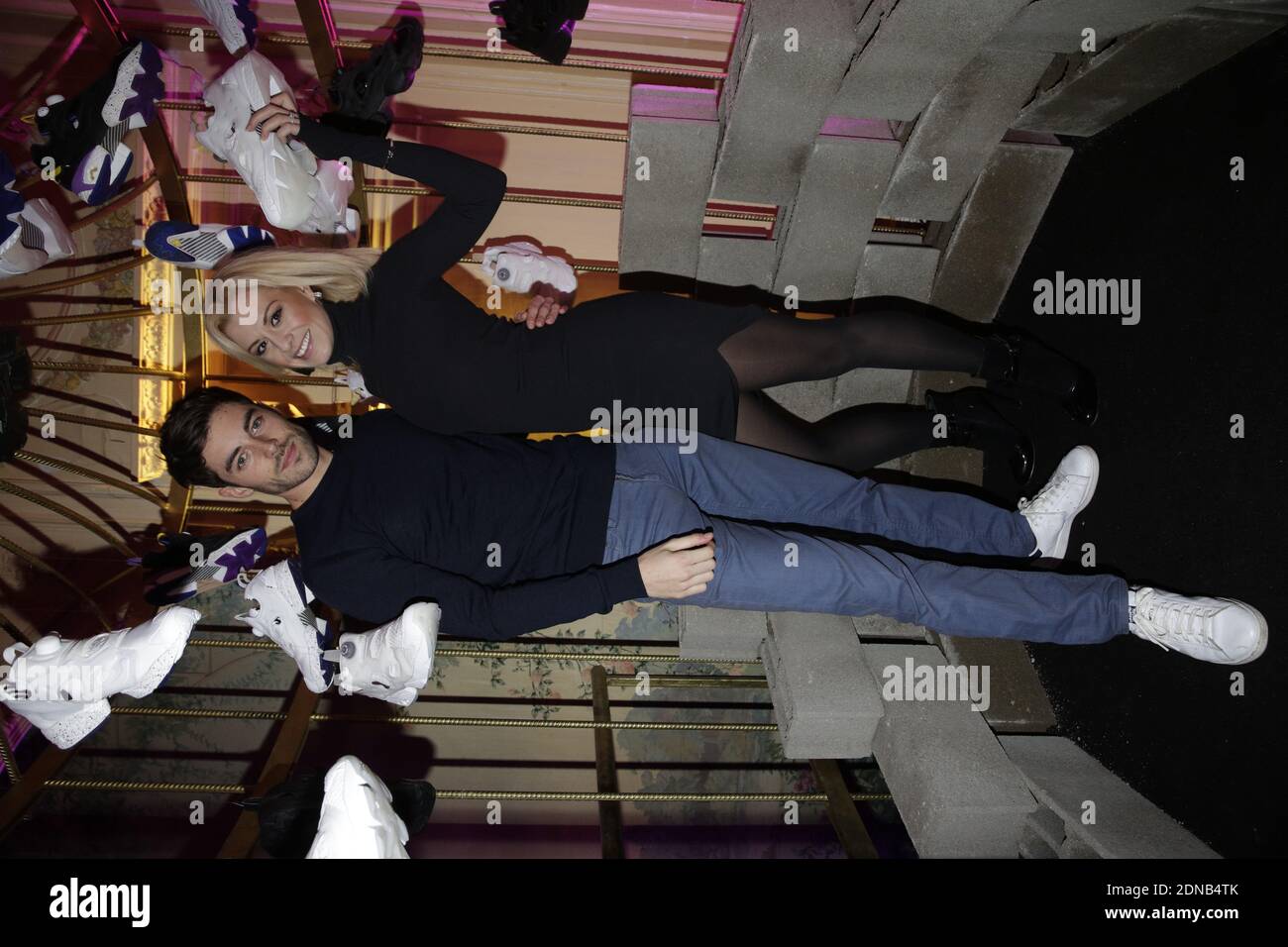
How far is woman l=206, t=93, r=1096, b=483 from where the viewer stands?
5.44 ft

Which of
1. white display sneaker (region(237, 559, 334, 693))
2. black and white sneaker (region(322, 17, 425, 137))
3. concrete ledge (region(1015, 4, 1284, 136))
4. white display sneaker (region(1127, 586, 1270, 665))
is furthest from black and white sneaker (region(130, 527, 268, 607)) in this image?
concrete ledge (region(1015, 4, 1284, 136))

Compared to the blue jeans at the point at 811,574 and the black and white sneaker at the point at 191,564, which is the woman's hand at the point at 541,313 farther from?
the black and white sneaker at the point at 191,564

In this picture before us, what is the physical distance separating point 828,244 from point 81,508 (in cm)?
277

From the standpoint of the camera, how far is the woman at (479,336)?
166 centimetres

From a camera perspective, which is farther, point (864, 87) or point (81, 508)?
point (81, 508)

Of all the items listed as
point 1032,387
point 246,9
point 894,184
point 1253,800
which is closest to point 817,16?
point 894,184

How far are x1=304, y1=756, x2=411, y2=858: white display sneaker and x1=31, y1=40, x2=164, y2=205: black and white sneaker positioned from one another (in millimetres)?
1496

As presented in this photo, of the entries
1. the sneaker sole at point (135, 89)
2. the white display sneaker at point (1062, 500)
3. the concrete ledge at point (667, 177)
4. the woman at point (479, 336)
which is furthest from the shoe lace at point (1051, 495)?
the sneaker sole at point (135, 89)

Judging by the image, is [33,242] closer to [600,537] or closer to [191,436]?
[191,436]

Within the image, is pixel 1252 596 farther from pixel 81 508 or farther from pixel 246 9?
pixel 81 508

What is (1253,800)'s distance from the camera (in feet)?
5.48

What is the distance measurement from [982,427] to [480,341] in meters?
1.35

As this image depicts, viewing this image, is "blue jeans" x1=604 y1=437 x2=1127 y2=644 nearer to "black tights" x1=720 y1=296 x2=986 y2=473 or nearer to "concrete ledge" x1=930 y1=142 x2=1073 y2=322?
"black tights" x1=720 y1=296 x2=986 y2=473
